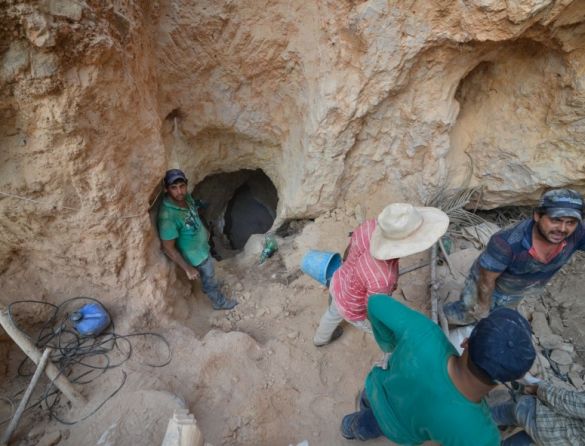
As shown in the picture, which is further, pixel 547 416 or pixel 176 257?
pixel 176 257

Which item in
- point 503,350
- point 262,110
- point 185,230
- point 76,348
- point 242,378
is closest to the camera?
point 503,350

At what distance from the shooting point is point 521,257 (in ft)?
7.75

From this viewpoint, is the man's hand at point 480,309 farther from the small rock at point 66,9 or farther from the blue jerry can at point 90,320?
the small rock at point 66,9

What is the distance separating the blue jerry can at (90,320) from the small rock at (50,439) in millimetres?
662

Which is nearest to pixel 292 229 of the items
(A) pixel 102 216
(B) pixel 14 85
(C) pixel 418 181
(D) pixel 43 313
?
(C) pixel 418 181

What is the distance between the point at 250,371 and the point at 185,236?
1.38m

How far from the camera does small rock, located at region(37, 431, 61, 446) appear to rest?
208 cm

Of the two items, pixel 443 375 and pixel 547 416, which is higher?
pixel 443 375

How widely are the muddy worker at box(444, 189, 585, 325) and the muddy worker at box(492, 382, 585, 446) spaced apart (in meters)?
0.74

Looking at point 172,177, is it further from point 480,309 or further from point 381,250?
point 480,309

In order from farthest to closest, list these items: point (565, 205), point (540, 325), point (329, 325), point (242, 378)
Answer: point (540, 325) < point (329, 325) < point (242, 378) < point (565, 205)

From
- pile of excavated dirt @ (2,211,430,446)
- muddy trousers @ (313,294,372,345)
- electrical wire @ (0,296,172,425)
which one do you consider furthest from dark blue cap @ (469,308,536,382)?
electrical wire @ (0,296,172,425)

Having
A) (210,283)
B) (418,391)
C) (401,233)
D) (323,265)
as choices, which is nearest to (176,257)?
(210,283)

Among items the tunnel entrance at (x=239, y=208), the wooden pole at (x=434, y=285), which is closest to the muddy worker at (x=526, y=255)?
the wooden pole at (x=434, y=285)
